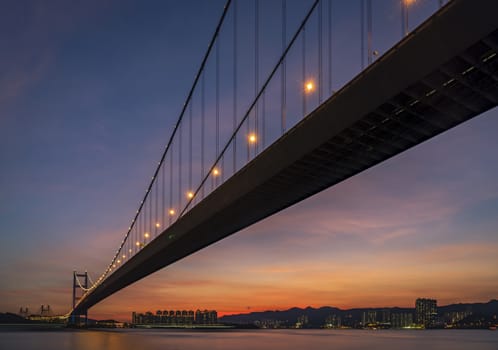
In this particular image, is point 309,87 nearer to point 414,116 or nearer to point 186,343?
point 414,116

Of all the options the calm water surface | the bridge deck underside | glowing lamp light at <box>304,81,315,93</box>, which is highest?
glowing lamp light at <box>304,81,315,93</box>

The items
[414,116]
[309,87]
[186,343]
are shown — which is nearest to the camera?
[414,116]

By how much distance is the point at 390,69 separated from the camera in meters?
10.2

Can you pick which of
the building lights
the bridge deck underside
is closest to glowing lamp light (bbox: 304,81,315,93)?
the building lights

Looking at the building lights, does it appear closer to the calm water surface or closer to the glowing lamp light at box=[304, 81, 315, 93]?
the glowing lamp light at box=[304, 81, 315, 93]

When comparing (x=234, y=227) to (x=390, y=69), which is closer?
(x=390, y=69)

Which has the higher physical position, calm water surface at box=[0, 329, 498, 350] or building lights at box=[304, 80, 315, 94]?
building lights at box=[304, 80, 315, 94]

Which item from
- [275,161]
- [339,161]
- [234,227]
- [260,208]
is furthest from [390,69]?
[234,227]

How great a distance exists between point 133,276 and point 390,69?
34900 millimetres

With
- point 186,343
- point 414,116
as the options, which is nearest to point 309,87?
point 414,116

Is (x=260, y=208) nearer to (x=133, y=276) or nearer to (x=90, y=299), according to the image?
(x=133, y=276)

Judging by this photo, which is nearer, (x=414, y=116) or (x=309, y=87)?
(x=414, y=116)

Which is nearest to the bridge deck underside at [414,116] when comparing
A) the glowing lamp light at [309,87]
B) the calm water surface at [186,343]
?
the glowing lamp light at [309,87]

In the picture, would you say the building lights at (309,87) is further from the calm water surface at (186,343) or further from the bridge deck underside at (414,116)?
the calm water surface at (186,343)
